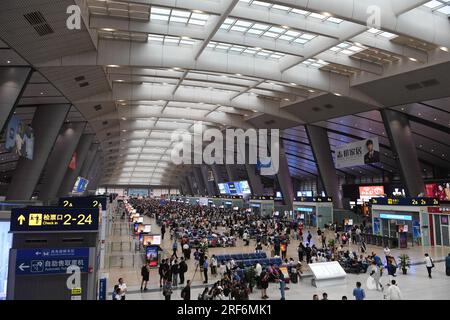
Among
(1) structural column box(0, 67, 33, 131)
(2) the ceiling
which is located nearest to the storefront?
(2) the ceiling

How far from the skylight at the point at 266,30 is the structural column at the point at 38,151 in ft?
41.4

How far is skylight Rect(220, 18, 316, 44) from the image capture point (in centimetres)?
1789

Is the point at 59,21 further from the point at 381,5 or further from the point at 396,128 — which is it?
the point at 396,128

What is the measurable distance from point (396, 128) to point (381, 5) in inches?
570

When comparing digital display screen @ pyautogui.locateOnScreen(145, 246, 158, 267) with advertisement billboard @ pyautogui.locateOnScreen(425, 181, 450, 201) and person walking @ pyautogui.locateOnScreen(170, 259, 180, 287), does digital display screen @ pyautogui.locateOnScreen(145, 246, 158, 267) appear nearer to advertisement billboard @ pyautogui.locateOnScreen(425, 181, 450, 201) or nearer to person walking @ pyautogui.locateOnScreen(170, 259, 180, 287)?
person walking @ pyautogui.locateOnScreen(170, 259, 180, 287)

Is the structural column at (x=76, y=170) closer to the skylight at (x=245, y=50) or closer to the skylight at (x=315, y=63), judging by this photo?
the skylight at (x=245, y=50)

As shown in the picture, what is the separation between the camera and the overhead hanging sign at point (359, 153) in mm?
26750

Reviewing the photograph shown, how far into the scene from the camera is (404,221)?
24625mm

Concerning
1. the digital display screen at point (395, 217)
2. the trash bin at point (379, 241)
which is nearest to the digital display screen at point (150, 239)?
the trash bin at point (379, 241)

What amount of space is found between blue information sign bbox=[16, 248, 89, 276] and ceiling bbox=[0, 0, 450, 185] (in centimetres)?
882

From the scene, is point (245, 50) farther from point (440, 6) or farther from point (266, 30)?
point (440, 6)

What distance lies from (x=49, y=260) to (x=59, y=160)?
78.2ft

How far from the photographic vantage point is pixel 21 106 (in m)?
22.8

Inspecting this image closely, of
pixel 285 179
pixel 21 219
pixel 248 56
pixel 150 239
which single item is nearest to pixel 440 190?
pixel 285 179
